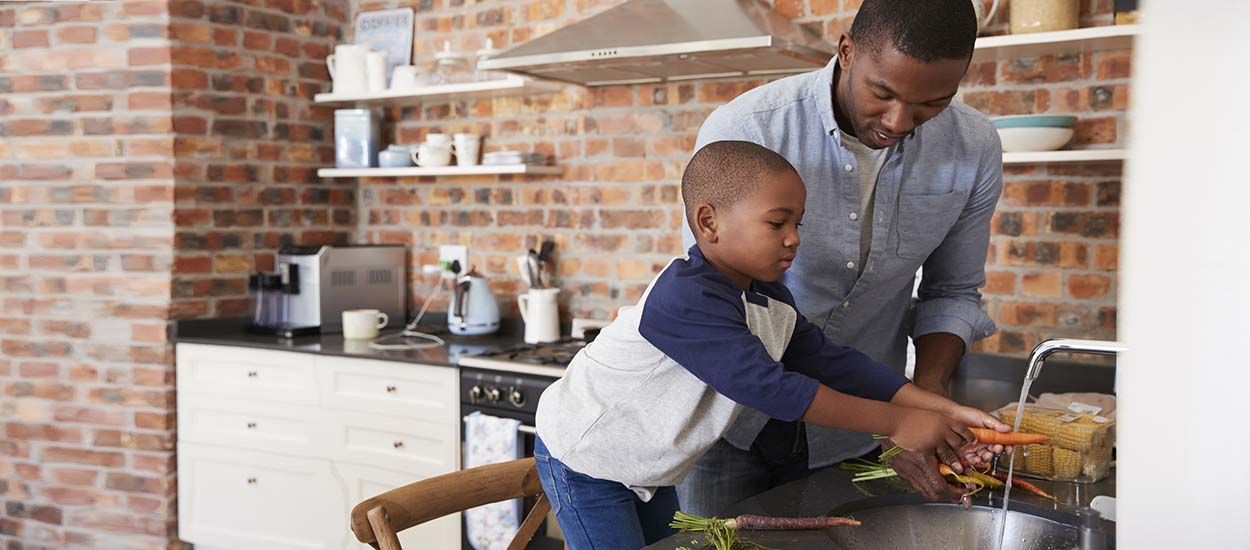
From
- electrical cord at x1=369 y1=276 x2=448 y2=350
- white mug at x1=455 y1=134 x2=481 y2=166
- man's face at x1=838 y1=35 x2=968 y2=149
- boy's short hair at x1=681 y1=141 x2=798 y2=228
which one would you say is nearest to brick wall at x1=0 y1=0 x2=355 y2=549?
electrical cord at x1=369 y1=276 x2=448 y2=350

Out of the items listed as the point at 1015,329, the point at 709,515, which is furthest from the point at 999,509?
the point at 1015,329

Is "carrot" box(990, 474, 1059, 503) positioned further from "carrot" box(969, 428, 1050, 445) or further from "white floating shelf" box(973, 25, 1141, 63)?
"white floating shelf" box(973, 25, 1141, 63)

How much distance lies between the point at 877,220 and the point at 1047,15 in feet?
4.58

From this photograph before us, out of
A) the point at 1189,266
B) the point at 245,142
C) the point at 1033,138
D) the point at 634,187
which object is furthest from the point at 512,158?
the point at 1189,266

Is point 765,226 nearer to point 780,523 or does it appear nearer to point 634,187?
point 780,523

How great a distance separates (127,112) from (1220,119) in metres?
3.85

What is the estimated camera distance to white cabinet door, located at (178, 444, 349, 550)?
359cm

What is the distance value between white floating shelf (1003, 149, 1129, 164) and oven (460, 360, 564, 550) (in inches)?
52.6

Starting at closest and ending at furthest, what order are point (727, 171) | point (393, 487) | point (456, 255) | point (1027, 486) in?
point (727, 171), point (1027, 486), point (393, 487), point (456, 255)

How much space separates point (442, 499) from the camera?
67.1 inches

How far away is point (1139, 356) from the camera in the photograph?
53cm

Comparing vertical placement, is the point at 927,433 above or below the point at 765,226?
below

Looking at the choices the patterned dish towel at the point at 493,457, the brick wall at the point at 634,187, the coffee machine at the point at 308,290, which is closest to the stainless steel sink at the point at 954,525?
the brick wall at the point at 634,187

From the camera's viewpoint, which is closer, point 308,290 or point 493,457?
point 493,457
